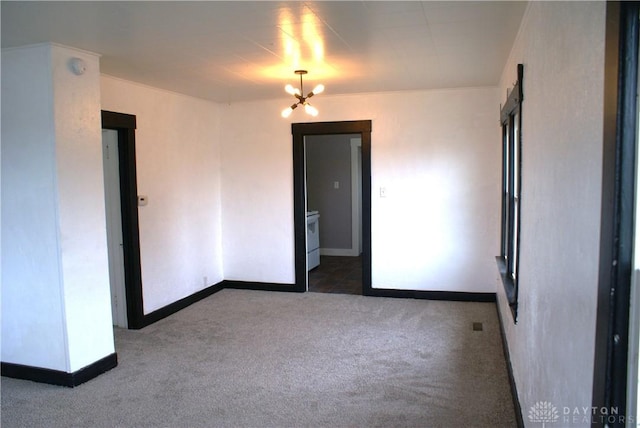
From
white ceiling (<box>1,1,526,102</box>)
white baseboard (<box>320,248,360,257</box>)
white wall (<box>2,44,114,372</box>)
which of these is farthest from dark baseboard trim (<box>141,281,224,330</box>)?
white baseboard (<box>320,248,360,257</box>)

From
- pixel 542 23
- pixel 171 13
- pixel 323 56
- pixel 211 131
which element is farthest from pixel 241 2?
pixel 211 131

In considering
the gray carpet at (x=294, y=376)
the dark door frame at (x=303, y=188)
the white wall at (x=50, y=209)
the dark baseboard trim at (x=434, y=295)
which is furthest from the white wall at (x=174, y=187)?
the dark baseboard trim at (x=434, y=295)

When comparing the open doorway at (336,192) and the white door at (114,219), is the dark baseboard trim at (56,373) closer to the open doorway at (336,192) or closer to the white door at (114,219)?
the white door at (114,219)

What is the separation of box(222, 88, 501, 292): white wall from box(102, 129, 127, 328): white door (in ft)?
6.05

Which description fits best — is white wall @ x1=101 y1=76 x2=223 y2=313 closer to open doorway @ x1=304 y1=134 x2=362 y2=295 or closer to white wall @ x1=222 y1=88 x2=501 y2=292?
white wall @ x1=222 y1=88 x2=501 y2=292

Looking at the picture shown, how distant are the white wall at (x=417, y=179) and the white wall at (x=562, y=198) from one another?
266cm

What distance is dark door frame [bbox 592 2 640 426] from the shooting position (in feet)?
3.35

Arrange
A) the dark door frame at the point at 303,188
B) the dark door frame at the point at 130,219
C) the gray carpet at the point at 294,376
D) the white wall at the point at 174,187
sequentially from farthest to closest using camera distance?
the dark door frame at the point at 303,188 → the white wall at the point at 174,187 → the dark door frame at the point at 130,219 → the gray carpet at the point at 294,376

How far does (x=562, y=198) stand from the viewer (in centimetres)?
162

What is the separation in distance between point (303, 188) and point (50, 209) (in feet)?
10.1

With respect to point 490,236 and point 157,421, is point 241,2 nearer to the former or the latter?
point 157,421

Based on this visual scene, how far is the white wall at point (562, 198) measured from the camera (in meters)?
1.24

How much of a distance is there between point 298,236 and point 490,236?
224 centimetres

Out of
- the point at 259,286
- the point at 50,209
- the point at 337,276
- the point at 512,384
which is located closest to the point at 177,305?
the point at 259,286
